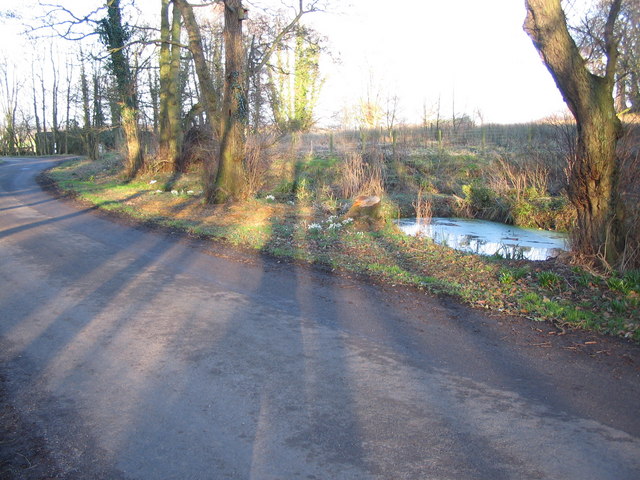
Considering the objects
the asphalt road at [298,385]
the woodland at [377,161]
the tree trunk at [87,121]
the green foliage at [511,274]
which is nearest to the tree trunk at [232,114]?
the woodland at [377,161]

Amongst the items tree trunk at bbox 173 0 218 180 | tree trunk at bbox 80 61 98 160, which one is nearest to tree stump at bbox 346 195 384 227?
tree trunk at bbox 173 0 218 180

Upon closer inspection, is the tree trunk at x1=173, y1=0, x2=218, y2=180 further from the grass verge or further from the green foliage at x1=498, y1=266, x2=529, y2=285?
the green foliage at x1=498, y1=266, x2=529, y2=285

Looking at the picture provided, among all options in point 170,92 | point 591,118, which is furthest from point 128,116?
point 591,118

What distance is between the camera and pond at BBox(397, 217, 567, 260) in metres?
12.4

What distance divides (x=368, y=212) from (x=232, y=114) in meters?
5.46

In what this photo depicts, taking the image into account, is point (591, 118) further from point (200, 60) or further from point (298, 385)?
point (200, 60)

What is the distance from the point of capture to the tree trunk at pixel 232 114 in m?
15.0

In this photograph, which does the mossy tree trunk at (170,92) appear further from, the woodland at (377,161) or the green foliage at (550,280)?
the green foliage at (550,280)

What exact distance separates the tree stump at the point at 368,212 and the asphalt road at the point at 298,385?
548 centimetres

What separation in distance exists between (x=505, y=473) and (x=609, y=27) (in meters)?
7.18

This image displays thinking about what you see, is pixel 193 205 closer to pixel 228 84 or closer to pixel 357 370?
pixel 228 84

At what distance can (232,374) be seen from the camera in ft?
14.7

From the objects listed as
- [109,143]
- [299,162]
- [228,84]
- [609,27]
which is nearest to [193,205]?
[228,84]

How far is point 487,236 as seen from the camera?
14.8 metres
